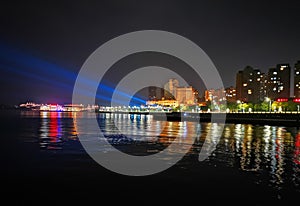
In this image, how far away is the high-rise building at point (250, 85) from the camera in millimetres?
180000

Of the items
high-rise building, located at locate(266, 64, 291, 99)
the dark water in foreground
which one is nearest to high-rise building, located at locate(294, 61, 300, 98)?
high-rise building, located at locate(266, 64, 291, 99)

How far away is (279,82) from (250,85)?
60.3 feet

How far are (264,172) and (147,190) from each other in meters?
6.46

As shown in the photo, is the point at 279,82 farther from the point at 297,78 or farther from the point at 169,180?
the point at 169,180

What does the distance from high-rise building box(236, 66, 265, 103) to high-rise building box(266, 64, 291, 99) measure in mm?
7134

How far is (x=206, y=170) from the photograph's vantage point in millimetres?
16156

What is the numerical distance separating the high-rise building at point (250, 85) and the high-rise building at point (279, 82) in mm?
7134

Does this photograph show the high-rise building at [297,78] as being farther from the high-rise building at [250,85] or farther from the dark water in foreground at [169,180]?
the dark water in foreground at [169,180]

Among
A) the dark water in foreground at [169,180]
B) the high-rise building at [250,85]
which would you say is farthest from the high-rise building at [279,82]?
the dark water in foreground at [169,180]

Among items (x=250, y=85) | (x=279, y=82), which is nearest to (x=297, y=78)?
(x=279, y=82)

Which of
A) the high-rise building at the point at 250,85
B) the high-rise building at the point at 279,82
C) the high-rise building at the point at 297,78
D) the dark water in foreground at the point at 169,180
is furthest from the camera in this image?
the high-rise building at the point at 250,85

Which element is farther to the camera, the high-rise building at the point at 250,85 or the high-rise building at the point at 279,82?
the high-rise building at the point at 250,85

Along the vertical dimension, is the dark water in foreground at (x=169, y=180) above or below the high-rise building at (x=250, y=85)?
below

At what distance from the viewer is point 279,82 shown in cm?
16988
